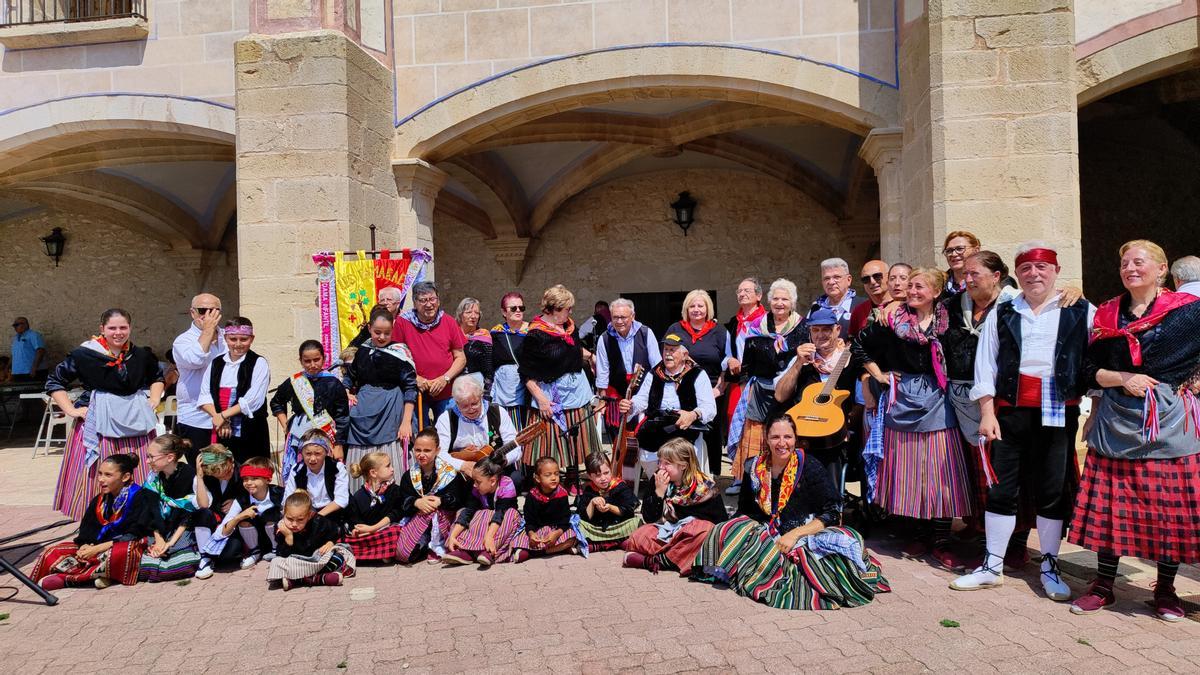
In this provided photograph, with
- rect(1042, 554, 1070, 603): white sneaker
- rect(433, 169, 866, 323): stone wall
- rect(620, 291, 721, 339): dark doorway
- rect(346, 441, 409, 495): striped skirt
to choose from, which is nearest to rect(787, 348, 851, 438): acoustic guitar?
rect(1042, 554, 1070, 603): white sneaker

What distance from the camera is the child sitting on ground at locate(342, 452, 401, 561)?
435 centimetres

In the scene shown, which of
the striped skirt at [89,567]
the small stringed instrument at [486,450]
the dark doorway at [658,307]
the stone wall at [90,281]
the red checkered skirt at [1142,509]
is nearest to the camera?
the red checkered skirt at [1142,509]

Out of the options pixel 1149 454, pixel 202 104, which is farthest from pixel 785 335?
pixel 202 104

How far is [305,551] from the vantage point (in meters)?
4.13

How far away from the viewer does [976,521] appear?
4301 mm

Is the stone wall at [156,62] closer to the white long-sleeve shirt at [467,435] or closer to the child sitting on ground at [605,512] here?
the white long-sleeve shirt at [467,435]

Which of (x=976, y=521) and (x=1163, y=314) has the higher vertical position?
(x=1163, y=314)

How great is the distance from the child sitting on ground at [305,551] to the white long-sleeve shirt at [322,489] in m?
0.15

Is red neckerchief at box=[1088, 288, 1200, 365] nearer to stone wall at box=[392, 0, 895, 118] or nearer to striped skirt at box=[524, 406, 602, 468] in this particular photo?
striped skirt at box=[524, 406, 602, 468]

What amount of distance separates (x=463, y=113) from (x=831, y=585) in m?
5.24

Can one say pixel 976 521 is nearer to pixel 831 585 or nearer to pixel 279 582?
pixel 831 585

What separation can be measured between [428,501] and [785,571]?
75.2 inches

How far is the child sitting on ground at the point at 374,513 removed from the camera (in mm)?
4348

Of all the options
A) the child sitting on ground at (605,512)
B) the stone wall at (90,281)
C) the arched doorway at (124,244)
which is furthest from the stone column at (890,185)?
the stone wall at (90,281)
